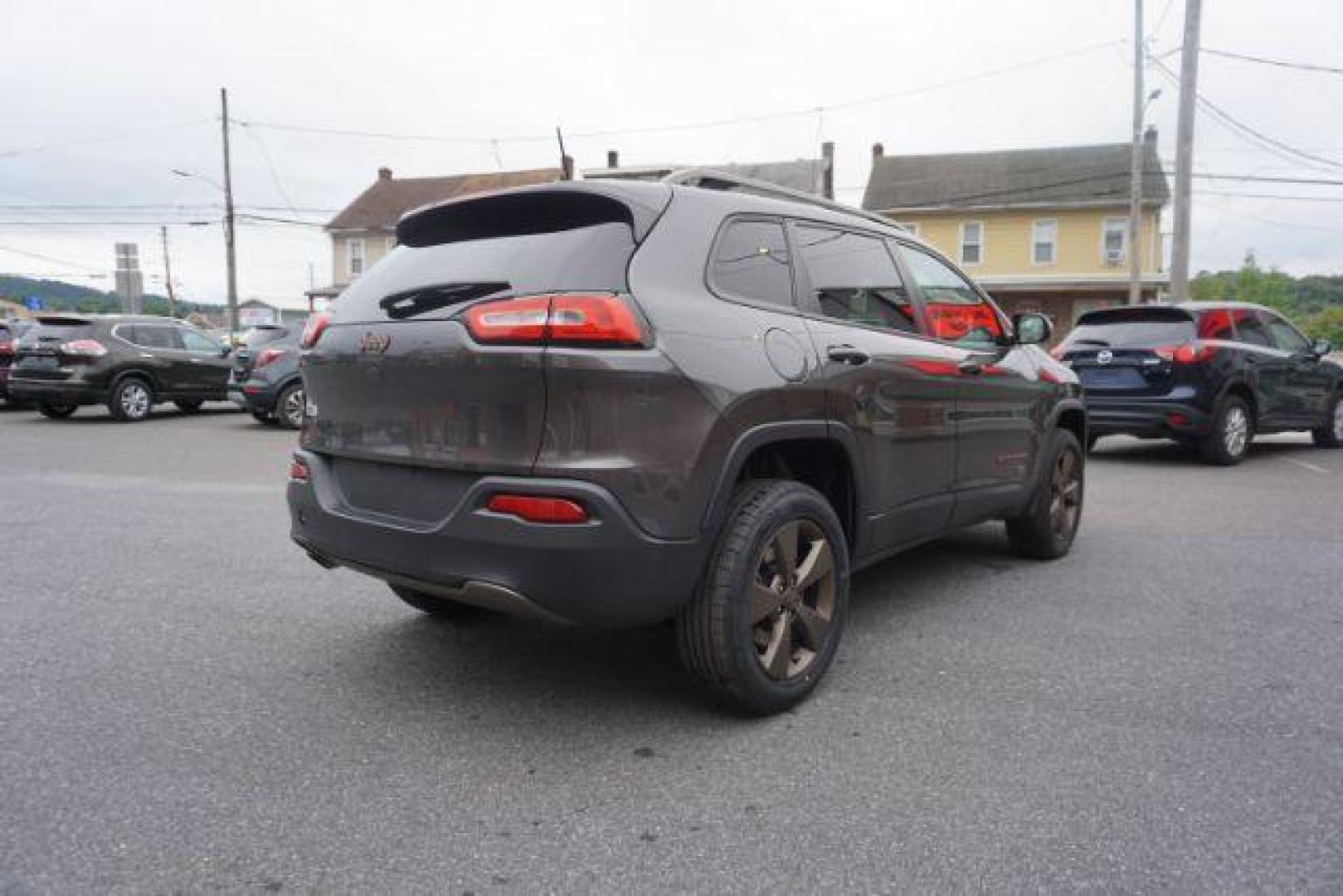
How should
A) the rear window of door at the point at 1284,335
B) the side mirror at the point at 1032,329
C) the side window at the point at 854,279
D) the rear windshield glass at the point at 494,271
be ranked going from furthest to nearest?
the rear window of door at the point at 1284,335
the side mirror at the point at 1032,329
the side window at the point at 854,279
the rear windshield glass at the point at 494,271

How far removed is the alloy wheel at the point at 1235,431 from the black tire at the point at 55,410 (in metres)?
15.5

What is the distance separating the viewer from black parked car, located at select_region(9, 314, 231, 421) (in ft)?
44.3

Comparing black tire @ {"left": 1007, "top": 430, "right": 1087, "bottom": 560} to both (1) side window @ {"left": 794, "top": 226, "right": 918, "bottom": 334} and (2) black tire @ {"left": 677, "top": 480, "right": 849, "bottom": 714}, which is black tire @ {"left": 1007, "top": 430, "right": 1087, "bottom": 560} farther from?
(2) black tire @ {"left": 677, "top": 480, "right": 849, "bottom": 714}

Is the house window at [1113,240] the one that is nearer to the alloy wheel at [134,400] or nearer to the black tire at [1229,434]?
the black tire at [1229,434]

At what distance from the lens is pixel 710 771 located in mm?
2637

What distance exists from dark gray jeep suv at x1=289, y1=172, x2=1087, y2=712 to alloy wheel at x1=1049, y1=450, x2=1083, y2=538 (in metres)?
1.75

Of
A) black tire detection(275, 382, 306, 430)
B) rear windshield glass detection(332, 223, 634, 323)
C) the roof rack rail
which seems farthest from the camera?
black tire detection(275, 382, 306, 430)

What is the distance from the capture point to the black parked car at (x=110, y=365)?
1349 cm

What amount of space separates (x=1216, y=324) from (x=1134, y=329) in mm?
754

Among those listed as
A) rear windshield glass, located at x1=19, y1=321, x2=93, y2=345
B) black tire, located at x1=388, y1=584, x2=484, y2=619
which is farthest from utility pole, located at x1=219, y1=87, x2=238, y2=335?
black tire, located at x1=388, y1=584, x2=484, y2=619

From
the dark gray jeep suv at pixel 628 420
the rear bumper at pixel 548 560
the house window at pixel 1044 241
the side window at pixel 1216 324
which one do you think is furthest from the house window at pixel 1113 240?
the rear bumper at pixel 548 560

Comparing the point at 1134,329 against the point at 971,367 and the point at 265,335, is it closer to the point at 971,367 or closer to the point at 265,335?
the point at 971,367

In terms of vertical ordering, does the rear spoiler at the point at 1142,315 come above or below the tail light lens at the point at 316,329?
above

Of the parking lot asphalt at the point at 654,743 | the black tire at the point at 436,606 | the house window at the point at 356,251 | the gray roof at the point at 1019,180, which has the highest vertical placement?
the gray roof at the point at 1019,180
